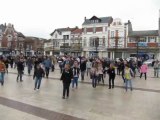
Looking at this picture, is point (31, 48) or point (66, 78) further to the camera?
point (31, 48)

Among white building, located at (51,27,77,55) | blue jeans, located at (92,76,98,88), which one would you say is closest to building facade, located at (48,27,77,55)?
white building, located at (51,27,77,55)

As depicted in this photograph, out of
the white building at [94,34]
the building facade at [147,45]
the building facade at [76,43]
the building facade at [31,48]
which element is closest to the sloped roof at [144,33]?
the building facade at [147,45]

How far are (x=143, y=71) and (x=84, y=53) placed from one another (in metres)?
45.9

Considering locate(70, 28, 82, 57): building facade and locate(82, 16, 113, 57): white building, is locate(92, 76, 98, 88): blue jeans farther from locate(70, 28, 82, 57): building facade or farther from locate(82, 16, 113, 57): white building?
locate(82, 16, 113, 57): white building

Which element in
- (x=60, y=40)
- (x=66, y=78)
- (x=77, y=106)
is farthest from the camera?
(x=60, y=40)

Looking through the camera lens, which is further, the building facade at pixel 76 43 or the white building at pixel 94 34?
the building facade at pixel 76 43

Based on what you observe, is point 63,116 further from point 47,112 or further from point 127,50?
point 127,50

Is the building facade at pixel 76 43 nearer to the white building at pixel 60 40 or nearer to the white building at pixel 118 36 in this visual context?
the white building at pixel 60 40

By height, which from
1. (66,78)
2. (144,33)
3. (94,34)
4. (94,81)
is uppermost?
(94,34)

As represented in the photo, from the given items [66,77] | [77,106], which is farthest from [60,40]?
[77,106]

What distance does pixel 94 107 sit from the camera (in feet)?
33.9

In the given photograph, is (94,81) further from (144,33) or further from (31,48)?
(31,48)

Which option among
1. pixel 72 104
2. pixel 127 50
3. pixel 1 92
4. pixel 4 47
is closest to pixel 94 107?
pixel 72 104

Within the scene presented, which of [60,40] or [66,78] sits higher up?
[60,40]
